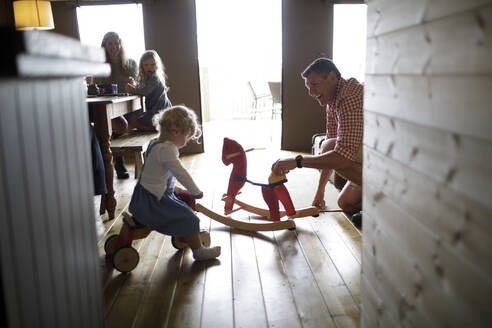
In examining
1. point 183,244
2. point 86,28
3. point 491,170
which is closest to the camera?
point 491,170

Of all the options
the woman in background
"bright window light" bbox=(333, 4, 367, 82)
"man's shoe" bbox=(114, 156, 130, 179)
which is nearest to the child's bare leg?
the woman in background

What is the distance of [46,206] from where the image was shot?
0.77 metres

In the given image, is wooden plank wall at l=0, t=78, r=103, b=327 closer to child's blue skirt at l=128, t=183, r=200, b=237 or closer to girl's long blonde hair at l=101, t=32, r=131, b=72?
child's blue skirt at l=128, t=183, r=200, b=237

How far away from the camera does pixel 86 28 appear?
4.77m

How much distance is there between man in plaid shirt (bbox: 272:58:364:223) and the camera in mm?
2379

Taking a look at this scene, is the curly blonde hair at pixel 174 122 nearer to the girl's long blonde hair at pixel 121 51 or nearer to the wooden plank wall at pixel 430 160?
A: the wooden plank wall at pixel 430 160

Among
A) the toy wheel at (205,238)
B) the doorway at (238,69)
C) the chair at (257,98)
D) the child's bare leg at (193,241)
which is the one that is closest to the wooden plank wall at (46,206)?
the child's bare leg at (193,241)

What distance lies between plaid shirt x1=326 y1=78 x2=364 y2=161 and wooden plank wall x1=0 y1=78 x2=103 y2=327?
5.47ft

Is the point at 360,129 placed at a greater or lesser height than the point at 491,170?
lesser

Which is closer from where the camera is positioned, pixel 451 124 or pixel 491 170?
pixel 491 170

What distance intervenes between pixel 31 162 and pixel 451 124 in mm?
725

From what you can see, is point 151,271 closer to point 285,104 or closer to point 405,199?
point 405,199

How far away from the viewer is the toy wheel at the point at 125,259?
1.93 meters

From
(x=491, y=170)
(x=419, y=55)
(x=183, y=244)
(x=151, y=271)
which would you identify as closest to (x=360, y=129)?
(x=183, y=244)
